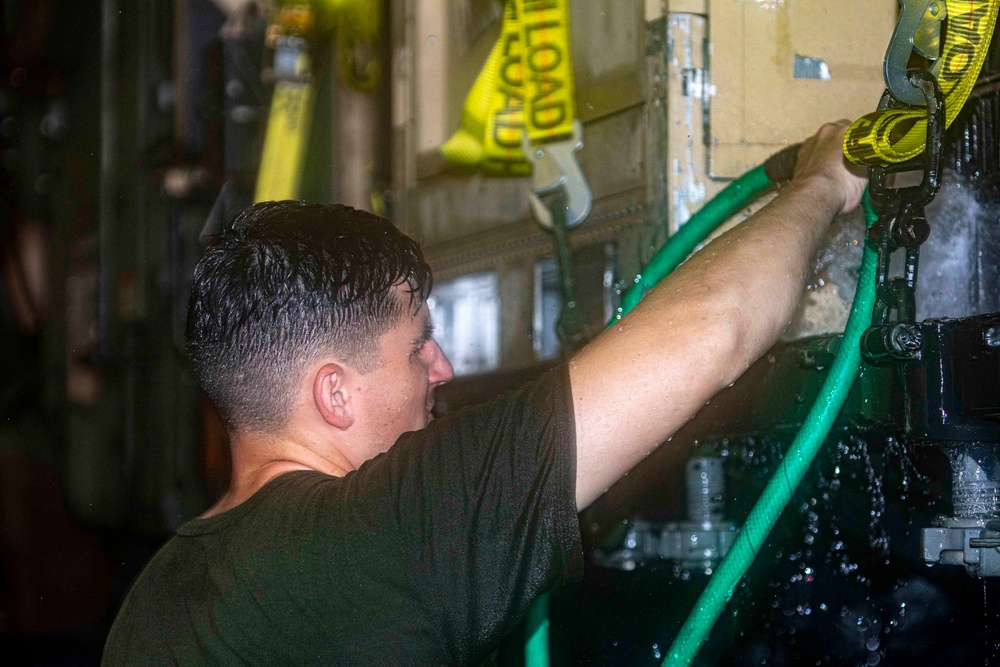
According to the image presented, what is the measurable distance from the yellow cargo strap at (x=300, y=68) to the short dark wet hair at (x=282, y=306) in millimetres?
3506

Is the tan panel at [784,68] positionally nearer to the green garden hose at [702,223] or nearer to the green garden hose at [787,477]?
the green garden hose at [702,223]

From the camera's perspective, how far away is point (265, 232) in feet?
4.39

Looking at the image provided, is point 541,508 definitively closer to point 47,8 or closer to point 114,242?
point 114,242

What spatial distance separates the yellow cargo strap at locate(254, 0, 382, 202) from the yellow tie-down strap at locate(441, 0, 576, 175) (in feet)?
6.82

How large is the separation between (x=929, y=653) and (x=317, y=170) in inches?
190

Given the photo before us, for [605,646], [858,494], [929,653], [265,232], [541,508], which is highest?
[265,232]

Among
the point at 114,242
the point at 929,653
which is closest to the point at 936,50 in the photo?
the point at 929,653

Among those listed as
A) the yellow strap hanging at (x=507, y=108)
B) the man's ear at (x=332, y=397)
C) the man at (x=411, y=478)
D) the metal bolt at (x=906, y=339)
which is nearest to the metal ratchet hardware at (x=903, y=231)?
the metal bolt at (x=906, y=339)

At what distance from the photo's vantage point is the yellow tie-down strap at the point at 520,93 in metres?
2.49

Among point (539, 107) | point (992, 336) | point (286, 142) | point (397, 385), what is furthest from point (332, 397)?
point (286, 142)

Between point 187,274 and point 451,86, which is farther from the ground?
point 451,86

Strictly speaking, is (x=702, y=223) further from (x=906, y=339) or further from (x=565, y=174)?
(x=565, y=174)

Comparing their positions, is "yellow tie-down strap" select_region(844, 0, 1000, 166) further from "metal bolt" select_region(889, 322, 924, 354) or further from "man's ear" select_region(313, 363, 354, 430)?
"man's ear" select_region(313, 363, 354, 430)

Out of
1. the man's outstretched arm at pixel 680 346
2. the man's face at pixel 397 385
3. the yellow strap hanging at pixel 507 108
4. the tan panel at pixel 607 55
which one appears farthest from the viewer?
the yellow strap hanging at pixel 507 108
